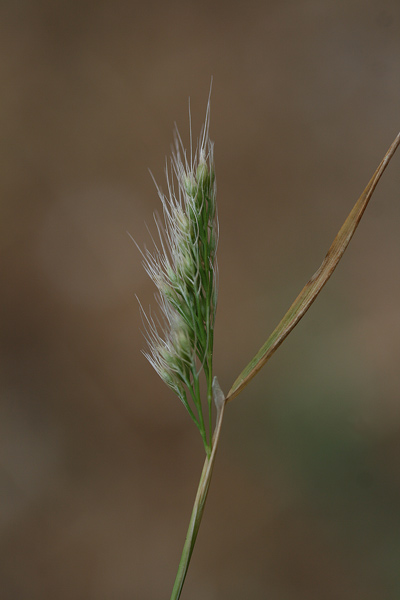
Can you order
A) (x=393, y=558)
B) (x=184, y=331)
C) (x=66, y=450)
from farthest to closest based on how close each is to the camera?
1. (x=66, y=450)
2. (x=393, y=558)
3. (x=184, y=331)

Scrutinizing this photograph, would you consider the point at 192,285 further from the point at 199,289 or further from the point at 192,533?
the point at 192,533

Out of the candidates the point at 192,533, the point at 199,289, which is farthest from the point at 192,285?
the point at 192,533

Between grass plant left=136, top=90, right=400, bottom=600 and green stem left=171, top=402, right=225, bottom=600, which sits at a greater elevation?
grass plant left=136, top=90, right=400, bottom=600

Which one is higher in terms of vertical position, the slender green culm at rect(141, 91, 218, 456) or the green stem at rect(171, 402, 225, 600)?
the slender green culm at rect(141, 91, 218, 456)

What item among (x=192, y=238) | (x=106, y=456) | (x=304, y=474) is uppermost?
(x=192, y=238)

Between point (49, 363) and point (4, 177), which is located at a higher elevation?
point (4, 177)

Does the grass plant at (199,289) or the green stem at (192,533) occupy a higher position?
the grass plant at (199,289)


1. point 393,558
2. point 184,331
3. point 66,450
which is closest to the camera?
point 184,331

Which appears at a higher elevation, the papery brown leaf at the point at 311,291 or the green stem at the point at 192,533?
the papery brown leaf at the point at 311,291

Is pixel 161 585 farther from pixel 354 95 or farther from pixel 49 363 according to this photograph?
pixel 354 95

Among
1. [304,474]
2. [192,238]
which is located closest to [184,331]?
[192,238]

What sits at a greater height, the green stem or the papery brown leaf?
the papery brown leaf
